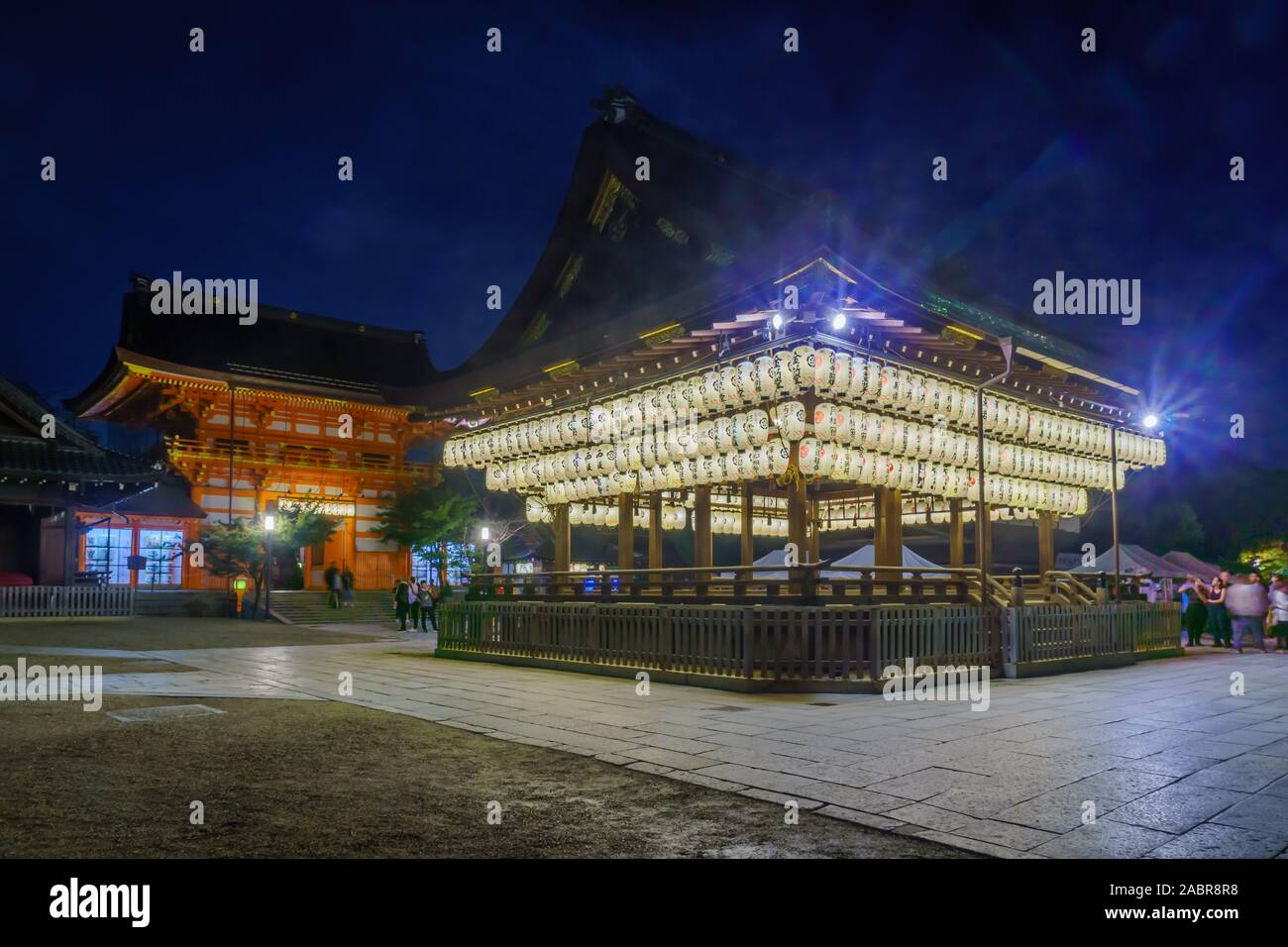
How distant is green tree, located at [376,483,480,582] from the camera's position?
37906 mm

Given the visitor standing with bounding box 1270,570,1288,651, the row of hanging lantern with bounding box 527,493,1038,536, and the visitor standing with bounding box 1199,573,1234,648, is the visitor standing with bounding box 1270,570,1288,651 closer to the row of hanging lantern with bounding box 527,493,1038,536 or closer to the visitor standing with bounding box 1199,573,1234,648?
the visitor standing with bounding box 1199,573,1234,648

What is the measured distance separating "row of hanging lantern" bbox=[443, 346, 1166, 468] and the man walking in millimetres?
4185

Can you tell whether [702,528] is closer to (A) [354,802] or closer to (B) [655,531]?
(B) [655,531]

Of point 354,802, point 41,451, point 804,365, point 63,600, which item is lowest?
point 63,600

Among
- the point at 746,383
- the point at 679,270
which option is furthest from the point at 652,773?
the point at 679,270

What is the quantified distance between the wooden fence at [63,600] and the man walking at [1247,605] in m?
30.0

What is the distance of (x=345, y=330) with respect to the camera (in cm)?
4625

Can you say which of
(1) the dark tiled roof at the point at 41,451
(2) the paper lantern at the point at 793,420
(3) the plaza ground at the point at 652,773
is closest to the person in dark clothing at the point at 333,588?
(1) the dark tiled roof at the point at 41,451

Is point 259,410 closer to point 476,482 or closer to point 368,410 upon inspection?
point 368,410

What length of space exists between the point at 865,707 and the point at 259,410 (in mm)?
34715

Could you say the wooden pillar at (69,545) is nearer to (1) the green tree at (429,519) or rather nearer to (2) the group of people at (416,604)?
(2) the group of people at (416,604)

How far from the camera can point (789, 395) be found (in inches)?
568

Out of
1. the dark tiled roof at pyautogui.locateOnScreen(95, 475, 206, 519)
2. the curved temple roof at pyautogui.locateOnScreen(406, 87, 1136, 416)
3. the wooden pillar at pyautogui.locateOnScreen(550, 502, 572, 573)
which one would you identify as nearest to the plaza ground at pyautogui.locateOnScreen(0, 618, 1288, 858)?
the curved temple roof at pyautogui.locateOnScreen(406, 87, 1136, 416)

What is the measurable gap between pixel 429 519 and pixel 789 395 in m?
26.2
